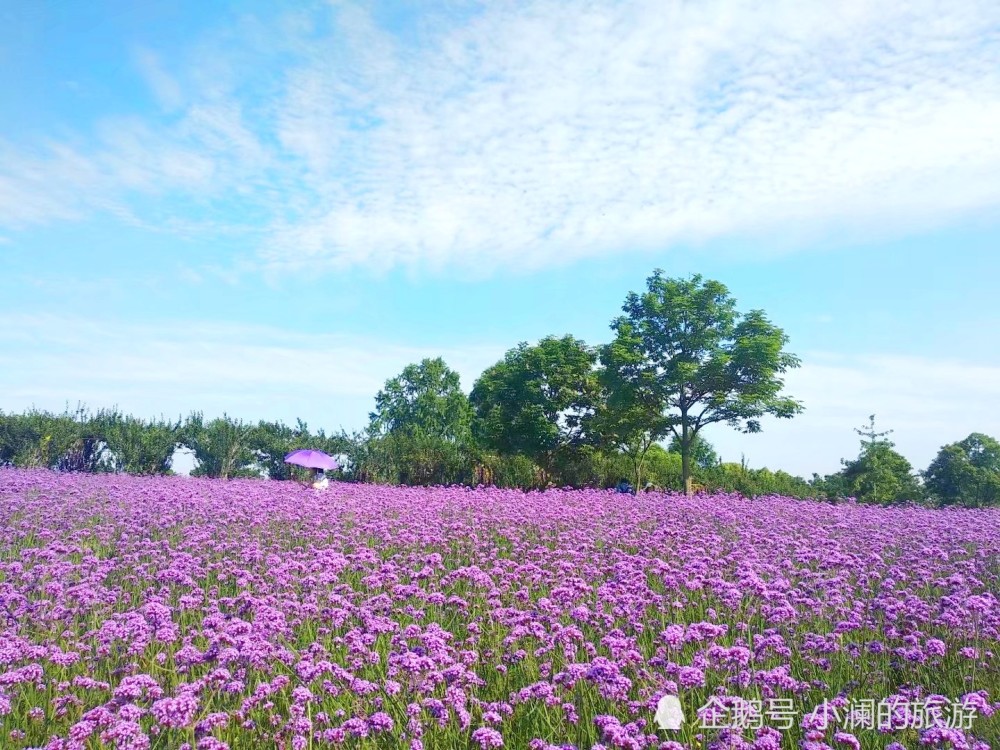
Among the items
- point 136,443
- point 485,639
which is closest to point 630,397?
point 136,443

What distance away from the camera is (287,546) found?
31.9 feet

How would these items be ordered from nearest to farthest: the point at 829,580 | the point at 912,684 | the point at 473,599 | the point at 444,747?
the point at 444,747, the point at 912,684, the point at 829,580, the point at 473,599

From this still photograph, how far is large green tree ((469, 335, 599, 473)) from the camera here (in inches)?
1667

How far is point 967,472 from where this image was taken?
33375 millimetres

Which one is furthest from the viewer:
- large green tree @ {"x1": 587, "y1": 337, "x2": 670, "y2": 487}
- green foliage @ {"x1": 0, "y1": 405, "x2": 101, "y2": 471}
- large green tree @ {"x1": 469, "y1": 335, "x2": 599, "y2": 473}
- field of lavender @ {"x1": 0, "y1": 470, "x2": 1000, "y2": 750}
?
large green tree @ {"x1": 469, "y1": 335, "x2": 599, "y2": 473}

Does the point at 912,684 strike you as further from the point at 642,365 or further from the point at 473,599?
the point at 642,365

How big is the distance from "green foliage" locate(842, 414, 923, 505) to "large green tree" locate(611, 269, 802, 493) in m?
4.79

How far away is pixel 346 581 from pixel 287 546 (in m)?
1.77

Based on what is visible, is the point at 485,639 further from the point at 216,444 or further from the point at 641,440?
the point at 641,440

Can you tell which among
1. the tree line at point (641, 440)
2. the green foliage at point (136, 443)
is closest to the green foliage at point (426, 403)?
the tree line at point (641, 440)

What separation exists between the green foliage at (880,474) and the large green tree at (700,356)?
479cm

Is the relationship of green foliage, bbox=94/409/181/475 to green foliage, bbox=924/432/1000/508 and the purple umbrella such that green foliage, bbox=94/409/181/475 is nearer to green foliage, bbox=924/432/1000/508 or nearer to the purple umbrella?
the purple umbrella

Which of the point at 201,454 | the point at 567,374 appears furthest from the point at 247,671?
the point at 567,374

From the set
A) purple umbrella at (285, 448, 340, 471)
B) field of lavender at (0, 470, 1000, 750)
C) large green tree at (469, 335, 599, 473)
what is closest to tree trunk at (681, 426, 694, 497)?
large green tree at (469, 335, 599, 473)
